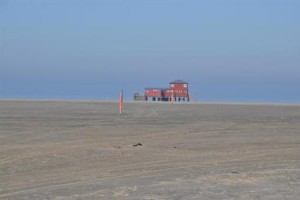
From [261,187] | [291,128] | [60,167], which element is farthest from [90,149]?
[291,128]

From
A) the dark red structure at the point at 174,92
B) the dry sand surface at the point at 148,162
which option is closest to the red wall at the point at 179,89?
the dark red structure at the point at 174,92

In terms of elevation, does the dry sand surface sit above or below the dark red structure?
below

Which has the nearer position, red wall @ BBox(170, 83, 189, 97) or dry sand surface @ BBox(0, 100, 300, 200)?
dry sand surface @ BBox(0, 100, 300, 200)

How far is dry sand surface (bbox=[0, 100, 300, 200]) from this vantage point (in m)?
9.57

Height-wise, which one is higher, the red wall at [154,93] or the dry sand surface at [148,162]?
the red wall at [154,93]

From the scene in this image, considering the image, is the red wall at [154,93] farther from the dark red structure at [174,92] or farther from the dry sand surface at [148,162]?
the dry sand surface at [148,162]

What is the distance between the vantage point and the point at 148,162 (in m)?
13.2

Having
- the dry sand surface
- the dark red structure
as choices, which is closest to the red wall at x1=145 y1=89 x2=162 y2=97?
the dark red structure

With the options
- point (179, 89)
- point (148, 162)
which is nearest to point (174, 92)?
point (179, 89)

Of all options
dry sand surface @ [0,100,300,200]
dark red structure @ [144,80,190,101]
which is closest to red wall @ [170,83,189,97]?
dark red structure @ [144,80,190,101]

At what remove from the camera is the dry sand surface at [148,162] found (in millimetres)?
9570

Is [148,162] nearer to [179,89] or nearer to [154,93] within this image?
[154,93]

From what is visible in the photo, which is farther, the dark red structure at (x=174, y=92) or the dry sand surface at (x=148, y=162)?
the dark red structure at (x=174, y=92)

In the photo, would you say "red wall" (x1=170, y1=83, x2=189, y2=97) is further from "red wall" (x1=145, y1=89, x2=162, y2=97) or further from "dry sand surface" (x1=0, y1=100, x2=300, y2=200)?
"dry sand surface" (x1=0, y1=100, x2=300, y2=200)
